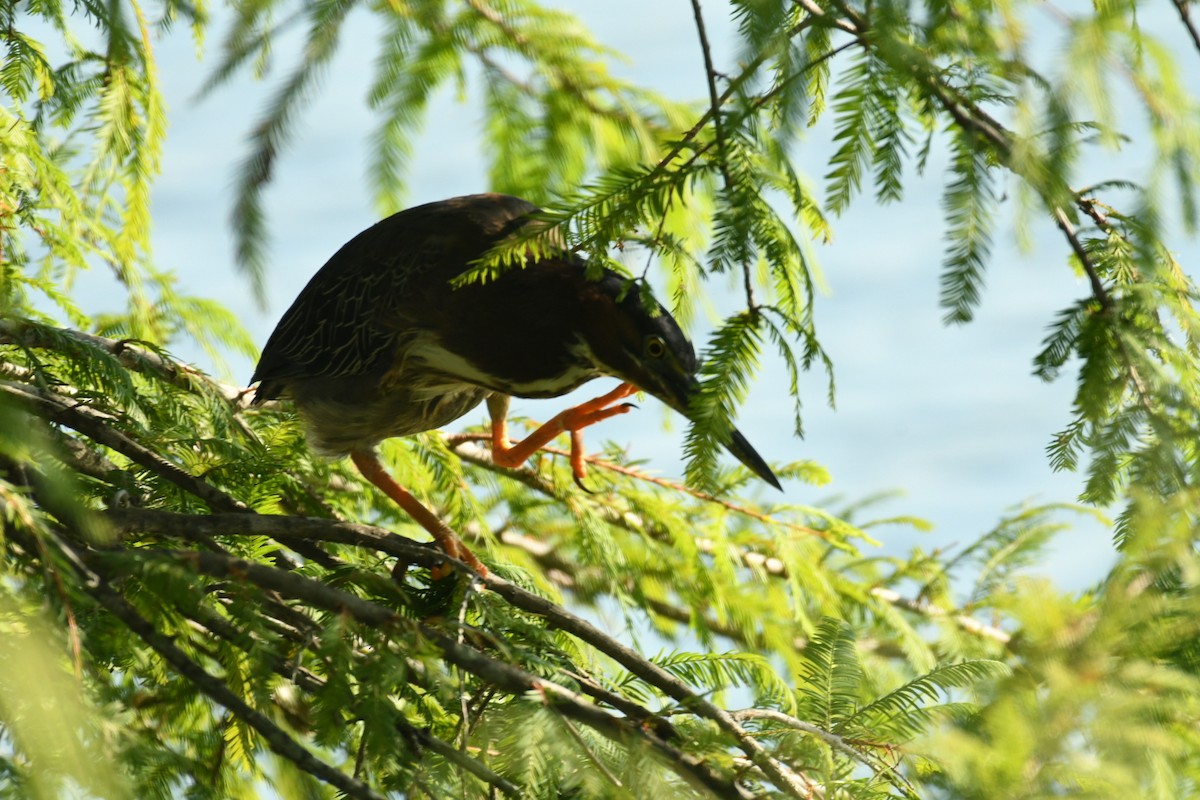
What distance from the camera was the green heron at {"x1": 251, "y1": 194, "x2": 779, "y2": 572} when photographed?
340 centimetres

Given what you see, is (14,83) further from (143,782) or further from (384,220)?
(143,782)

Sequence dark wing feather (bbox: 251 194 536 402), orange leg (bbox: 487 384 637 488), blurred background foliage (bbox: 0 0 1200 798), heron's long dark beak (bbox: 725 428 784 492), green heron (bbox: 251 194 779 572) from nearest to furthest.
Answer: blurred background foliage (bbox: 0 0 1200 798) → heron's long dark beak (bbox: 725 428 784 492) → green heron (bbox: 251 194 779 572) → dark wing feather (bbox: 251 194 536 402) → orange leg (bbox: 487 384 637 488)

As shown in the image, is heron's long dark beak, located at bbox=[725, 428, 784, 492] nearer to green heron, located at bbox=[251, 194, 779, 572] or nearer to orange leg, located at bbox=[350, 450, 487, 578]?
green heron, located at bbox=[251, 194, 779, 572]

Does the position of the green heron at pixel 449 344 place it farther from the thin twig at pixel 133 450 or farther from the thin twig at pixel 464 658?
the thin twig at pixel 464 658

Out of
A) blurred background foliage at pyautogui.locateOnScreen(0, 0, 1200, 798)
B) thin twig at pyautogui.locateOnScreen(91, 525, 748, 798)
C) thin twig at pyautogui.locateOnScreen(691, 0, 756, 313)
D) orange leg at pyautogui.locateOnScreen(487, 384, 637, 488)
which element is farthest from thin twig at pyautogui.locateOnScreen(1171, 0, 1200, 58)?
orange leg at pyautogui.locateOnScreen(487, 384, 637, 488)

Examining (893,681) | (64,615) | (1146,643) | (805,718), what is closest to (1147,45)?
(1146,643)

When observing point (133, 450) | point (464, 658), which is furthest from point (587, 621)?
point (133, 450)

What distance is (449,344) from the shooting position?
3.67 metres

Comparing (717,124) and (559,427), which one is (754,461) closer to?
(559,427)

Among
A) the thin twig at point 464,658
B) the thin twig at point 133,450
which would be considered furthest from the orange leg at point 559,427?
the thin twig at point 464,658

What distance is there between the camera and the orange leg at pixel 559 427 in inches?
150

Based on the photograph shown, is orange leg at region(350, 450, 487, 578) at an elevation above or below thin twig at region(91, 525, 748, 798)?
above

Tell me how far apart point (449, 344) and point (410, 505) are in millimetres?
547

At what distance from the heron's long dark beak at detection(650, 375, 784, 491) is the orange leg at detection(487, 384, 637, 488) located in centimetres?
25
